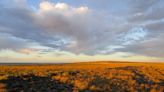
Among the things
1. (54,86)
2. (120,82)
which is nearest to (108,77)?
(120,82)

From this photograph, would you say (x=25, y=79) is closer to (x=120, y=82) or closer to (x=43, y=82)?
(x=43, y=82)

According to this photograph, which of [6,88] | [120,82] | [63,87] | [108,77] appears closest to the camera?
[6,88]

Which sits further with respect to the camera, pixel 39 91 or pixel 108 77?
pixel 108 77

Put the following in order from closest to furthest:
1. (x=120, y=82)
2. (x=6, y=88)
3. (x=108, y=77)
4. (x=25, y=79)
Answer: (x=6, y=88), (x=25, y=79), (x=120, y=82), (x=108, y=77)

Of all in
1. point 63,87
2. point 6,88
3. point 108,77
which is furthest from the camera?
point 108,77

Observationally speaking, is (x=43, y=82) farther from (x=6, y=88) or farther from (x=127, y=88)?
(x=127, y=88)

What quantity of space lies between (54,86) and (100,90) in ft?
15.1

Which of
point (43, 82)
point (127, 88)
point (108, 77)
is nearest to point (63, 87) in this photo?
point (43, 82)

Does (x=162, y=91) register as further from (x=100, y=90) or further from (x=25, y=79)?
(x=25, y=79)

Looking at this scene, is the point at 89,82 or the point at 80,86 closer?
the point at 80,86

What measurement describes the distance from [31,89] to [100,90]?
6.95 metres

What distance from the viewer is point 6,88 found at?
23672 millimetres

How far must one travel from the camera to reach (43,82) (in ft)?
93.5

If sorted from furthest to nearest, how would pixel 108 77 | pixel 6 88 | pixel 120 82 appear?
1. pixel 108 77
2. pixel 120 82
3. pixel 6 88
